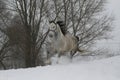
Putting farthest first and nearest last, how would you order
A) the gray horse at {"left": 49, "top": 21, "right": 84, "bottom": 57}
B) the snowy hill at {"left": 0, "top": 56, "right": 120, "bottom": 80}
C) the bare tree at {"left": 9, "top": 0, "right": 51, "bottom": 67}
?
1. the bare tree at {"left": 9, "top": 0, "right": 51, "bottom": 67}
2. the gray horse at {"left": 49, "top": 21, "right": 84, "bottom": 57}
3. the snowy hill at {"left": 0, "top": 56, "right": 120, "bottom": 80}

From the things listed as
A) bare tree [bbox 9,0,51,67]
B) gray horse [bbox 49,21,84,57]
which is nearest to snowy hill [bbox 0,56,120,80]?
gray horse [bbox 49,21,84,57]

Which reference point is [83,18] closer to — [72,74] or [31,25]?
[31,25]

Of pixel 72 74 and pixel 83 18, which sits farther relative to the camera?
pixel 83 18

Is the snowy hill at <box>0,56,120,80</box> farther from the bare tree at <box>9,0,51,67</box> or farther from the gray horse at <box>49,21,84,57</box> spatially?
the bare tree at <box>9,0,51,67</box>

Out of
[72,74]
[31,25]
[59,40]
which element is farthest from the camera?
[31,25]

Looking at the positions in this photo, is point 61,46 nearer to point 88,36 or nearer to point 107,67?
point 107,67

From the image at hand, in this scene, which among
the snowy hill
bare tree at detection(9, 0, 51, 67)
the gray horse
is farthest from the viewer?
bare tree at detection(9, 0, 51, 67)

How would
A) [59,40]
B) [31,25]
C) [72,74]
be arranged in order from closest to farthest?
[72,74], [59,40], [31,25]

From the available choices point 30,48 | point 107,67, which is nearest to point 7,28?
point 30,48

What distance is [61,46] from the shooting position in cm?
1180

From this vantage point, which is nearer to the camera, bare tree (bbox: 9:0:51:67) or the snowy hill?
the snowy hill

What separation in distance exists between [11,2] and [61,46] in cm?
1893

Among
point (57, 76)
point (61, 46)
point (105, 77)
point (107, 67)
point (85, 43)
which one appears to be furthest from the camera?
point (85, 43)

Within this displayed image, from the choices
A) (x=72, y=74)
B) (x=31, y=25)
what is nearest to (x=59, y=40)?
(x=72, y=74)
